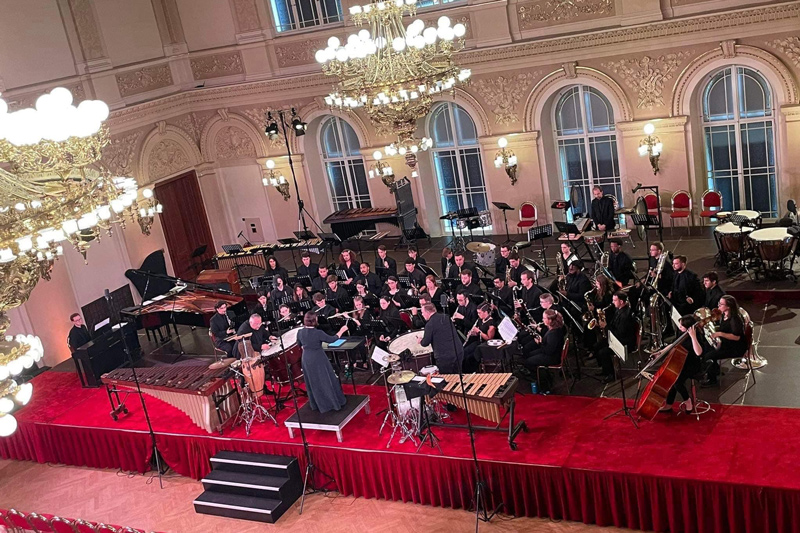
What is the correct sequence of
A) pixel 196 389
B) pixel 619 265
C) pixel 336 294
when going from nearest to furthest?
pixel 196 389 < pixel 619 265 < pixel 336 294

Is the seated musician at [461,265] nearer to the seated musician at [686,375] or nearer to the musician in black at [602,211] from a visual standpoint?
the musician in black at [602,211]

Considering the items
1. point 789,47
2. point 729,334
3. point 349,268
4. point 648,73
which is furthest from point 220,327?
point 789,47

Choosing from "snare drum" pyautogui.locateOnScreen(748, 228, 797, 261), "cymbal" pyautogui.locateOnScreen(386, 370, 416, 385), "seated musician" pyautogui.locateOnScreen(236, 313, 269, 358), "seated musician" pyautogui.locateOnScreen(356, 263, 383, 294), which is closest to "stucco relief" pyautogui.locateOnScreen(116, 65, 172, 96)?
"seated musician" pyautogui.locateOnScreen(356, 263, 383, 294)

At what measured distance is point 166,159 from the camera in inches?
746

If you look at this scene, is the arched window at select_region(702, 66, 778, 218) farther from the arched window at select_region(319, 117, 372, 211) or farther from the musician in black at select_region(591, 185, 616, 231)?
the arched window at select_region(319, 117, 372, 211)

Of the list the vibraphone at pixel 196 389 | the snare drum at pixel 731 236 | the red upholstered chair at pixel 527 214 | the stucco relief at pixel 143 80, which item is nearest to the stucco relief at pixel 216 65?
the stucco relief at pixel 143 80

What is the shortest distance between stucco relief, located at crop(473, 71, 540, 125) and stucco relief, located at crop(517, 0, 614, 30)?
1.06 meters

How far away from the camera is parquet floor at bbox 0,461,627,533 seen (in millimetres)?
9352

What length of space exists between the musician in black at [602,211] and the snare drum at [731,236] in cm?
193

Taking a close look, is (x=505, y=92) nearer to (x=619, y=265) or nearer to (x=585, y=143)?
(x=585, y=143)

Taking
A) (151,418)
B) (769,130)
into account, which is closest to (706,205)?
(769,130)

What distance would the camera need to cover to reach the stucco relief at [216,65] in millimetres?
19000

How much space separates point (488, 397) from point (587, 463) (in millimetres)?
1336

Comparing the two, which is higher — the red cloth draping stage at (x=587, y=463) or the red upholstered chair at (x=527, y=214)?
the red upholstered chair at (x=527, y=214)
